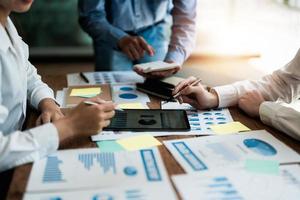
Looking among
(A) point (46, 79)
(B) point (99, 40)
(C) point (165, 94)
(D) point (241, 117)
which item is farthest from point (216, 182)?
(B) point (99, 40)

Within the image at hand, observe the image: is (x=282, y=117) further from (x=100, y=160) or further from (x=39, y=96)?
(x=39, y=96)

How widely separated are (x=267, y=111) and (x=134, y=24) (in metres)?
0.98

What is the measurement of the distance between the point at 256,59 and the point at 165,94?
107cm

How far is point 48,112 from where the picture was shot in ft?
3.91

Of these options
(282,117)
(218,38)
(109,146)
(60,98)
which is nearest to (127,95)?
(60,98)

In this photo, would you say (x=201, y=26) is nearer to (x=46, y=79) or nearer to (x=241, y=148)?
(x=46, y=79)

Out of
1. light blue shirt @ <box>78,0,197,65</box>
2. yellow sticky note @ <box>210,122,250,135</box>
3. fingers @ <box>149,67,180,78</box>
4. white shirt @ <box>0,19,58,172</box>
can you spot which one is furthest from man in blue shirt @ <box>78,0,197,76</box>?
yellow sticky note @ <box>210,122,250,135</box>

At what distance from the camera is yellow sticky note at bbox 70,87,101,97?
1.48 metres

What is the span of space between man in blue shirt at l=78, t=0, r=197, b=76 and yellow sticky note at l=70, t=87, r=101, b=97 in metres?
0.40

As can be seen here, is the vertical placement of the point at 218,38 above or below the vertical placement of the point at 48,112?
below

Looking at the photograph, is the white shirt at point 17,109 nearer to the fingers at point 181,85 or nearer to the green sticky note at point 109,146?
the green sticky note at point 109,146

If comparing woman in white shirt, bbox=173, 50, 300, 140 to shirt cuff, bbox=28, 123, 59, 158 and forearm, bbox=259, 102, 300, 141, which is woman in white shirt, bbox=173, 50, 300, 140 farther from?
shirt cuff, bbox=28, 123, 59, 158

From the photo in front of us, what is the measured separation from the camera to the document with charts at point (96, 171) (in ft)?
2.81

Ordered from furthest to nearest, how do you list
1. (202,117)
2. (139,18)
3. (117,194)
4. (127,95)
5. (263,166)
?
(139,18) → (127,95) → (202,117) → (263,166) → (117,194)
